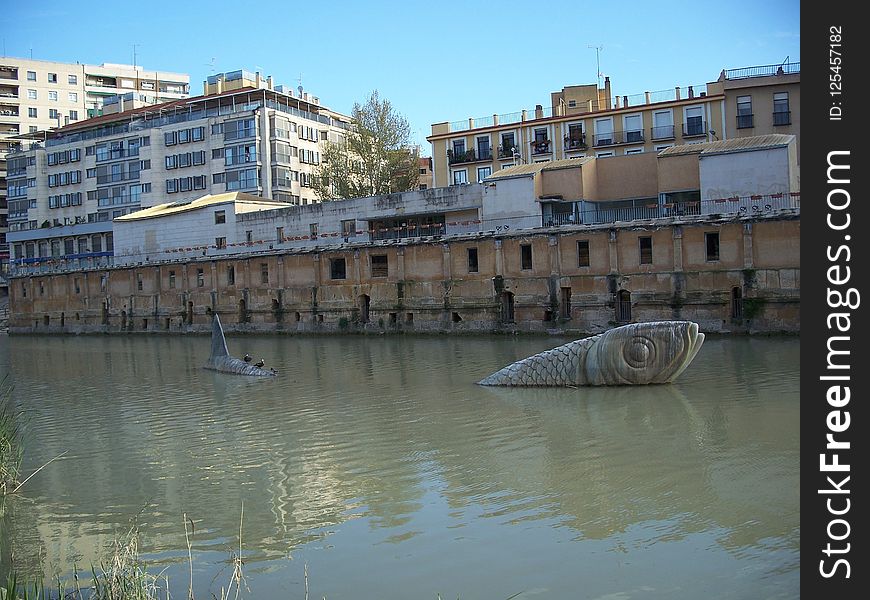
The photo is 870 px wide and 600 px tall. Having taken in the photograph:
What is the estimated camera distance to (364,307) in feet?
173

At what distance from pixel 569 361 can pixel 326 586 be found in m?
14.5

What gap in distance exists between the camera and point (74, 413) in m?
22.9

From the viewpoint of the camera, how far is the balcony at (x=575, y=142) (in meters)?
62.6

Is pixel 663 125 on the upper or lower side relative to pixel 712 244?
upper

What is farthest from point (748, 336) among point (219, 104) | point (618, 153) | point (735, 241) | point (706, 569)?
point (219, 104)

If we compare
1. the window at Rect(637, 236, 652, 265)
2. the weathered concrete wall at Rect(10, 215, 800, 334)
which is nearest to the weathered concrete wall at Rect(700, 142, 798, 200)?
the weathered concrete wall at Rect(10, 215, 800, 334)

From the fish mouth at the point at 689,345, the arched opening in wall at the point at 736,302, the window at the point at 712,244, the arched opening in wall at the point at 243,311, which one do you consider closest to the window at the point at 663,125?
the window at the point at 712,244

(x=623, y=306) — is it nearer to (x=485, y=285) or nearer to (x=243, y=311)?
(x=485, y=285)

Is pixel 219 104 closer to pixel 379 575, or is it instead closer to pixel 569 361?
pixel 569 361

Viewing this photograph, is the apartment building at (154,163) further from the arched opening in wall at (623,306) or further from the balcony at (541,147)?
the arched opening in wall at (623,306)

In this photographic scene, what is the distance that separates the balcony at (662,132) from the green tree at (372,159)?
751 inches

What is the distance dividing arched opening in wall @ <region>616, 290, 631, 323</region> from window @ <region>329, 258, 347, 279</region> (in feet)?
58.1

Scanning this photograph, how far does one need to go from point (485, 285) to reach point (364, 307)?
27.9ft

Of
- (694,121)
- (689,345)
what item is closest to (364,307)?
(694,121)
